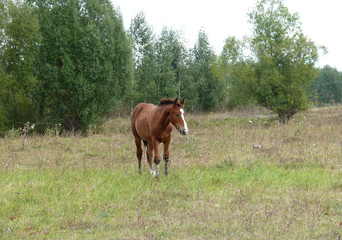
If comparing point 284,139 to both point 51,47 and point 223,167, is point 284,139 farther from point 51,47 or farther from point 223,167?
point 51,47

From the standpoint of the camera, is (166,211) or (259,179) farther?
(259,179)

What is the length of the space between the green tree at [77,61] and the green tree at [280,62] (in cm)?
1128

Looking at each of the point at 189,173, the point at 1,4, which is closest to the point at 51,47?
the point at 1,4

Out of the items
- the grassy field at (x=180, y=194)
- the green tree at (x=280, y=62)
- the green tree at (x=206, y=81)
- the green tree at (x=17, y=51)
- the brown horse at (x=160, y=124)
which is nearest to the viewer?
the grassy field at (x=180, y=194)

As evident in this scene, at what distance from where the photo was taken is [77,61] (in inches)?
769

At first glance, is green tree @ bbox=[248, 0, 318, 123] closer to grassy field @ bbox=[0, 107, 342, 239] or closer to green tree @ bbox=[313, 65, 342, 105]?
grassy field @ bbox=[0, 107, 342, 239]

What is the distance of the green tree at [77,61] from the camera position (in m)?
19.3

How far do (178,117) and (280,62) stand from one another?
1888 centimetres

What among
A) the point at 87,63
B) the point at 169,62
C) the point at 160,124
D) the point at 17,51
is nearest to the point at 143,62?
the point at 169,62

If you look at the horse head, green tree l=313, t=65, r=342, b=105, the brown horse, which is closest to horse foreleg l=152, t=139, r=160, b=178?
the brown horse

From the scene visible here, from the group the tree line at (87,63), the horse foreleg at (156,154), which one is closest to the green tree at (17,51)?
the tree line at (87,63)

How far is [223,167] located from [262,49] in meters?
17.5

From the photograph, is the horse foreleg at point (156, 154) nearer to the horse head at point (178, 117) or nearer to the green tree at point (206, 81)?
the horse head at point (178, 117)

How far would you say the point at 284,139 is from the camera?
1316cm
